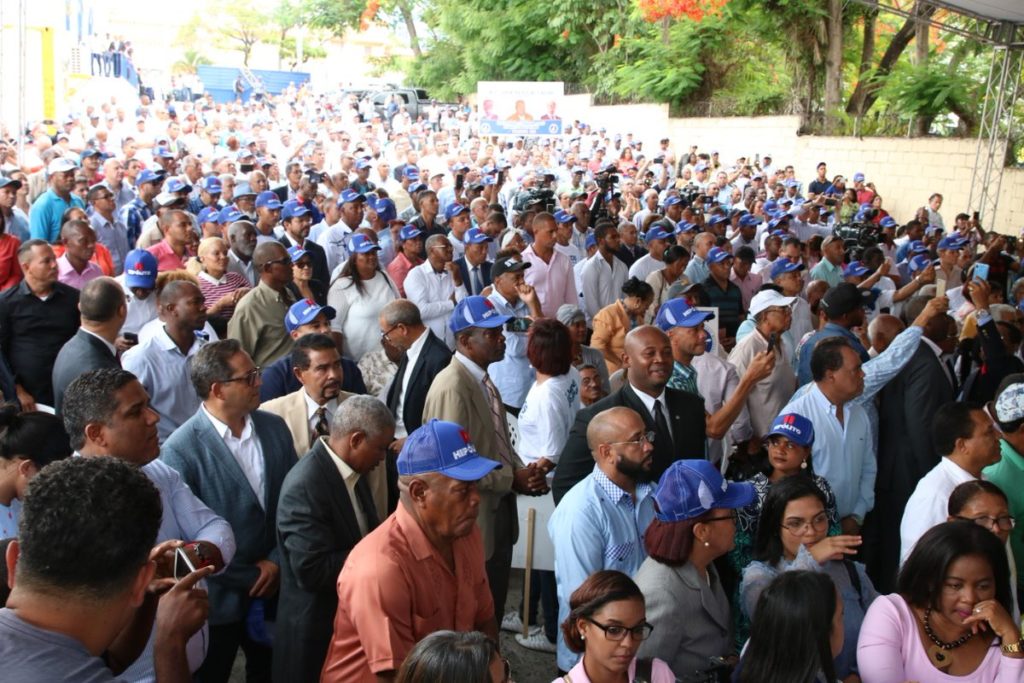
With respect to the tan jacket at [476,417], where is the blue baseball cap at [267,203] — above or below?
above

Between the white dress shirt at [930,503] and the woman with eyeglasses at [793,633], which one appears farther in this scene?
the white dress shirt at [930,503]

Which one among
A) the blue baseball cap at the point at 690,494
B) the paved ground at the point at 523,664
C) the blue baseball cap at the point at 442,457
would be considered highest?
the blue baseball cap at the point at 442,457

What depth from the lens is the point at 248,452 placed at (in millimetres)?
4250

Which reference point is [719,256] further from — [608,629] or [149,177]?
[608,629]

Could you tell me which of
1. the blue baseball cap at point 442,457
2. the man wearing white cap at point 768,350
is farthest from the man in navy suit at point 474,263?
the blue baseball cap at point 442,457

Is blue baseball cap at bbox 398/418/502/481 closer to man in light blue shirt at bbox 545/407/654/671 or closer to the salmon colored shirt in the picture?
the salmon colored shirt

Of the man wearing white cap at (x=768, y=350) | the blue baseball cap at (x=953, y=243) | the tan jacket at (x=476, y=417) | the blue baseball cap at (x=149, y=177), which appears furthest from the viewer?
the blue baseball cap at (x=953, y=243)

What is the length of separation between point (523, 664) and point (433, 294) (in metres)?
3.97

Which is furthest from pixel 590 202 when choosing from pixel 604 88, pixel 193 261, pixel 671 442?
pixel 604 88

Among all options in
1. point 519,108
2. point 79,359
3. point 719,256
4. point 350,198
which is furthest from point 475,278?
point 519,108

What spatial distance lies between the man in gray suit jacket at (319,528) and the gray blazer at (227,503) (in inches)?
13.8

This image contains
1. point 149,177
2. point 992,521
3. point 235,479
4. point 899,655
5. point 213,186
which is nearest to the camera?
point 899,655

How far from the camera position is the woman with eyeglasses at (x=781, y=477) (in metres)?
4.17

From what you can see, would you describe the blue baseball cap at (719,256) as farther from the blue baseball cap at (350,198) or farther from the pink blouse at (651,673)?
the pink blouse at (651,673)
